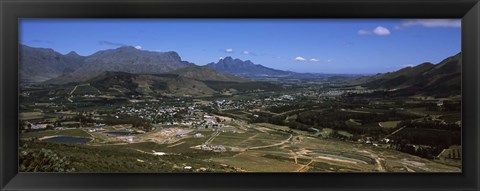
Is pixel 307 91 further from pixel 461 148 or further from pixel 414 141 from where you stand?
pixel 461 148

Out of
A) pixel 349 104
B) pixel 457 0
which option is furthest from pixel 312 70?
pixel 457 0

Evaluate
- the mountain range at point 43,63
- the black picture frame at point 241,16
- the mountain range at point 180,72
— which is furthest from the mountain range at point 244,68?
the mountain range at point 43,63

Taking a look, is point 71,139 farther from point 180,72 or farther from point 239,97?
point 239,97

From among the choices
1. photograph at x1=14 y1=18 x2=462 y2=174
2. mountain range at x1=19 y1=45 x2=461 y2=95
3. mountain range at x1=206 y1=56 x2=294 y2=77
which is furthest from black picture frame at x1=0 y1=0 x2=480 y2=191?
mountain range at x1=206 y1=56 x2=294 y2=77

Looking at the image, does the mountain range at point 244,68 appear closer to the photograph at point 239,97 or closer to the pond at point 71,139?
the photograph at point 239,97

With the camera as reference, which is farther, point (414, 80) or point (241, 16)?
point (414, 80)

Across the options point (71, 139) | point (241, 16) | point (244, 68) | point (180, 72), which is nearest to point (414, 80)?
point (244, 68)

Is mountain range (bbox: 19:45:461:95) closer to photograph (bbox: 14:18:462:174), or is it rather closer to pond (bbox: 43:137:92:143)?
photograph (bbox: 14:18:462:174)
